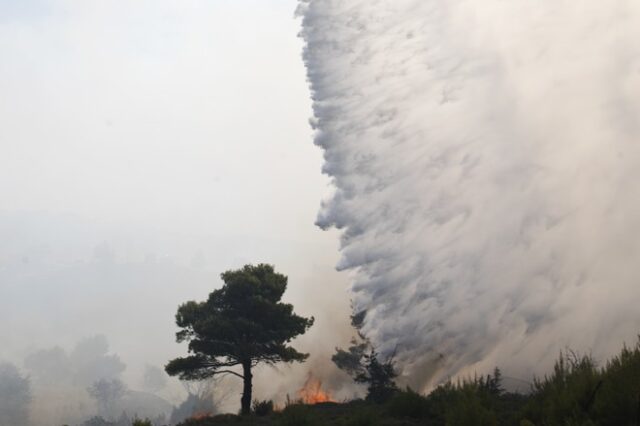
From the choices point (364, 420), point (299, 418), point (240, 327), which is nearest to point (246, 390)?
point (240, 327)

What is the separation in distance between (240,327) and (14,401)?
13231cm

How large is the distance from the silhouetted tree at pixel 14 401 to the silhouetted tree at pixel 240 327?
124 meters

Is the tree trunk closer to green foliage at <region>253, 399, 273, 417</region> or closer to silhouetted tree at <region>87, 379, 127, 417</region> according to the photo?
green foliage at <region>253, 399, 273, 417</region>

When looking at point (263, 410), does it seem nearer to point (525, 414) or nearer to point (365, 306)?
point (525, 414)

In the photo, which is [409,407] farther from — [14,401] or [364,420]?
[14,401]

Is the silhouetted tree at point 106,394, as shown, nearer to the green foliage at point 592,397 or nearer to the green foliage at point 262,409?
the green foliage at point 262,409

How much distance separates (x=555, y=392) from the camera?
15969 millimetres

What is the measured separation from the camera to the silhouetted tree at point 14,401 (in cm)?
14093

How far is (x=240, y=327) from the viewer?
36.9 metres

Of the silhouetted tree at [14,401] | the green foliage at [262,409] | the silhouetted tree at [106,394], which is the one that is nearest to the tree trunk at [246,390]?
the green foliage at [262,409]

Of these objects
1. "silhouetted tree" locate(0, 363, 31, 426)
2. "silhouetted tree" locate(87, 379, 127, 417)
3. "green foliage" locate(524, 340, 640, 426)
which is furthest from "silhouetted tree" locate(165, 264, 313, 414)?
"silhouetted tree" locate(87, 379, 127, 417)

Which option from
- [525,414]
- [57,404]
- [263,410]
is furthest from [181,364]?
[57,404]

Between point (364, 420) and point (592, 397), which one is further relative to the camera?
point (364, 420)

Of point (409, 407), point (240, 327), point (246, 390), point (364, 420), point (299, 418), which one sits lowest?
point (364, 420)
